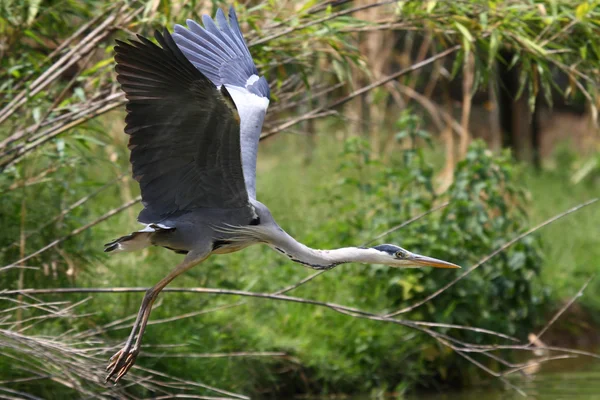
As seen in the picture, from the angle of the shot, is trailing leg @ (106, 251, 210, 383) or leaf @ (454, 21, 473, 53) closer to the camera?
trailing leg @ (106, 251, 210, 383)

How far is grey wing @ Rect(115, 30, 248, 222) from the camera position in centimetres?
393

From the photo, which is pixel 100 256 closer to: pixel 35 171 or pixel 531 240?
pixel 35 171

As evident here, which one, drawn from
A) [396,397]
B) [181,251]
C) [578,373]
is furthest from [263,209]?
[578,373]

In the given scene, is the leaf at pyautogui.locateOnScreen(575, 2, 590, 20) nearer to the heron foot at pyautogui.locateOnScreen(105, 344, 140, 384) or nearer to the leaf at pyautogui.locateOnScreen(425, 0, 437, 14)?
the leaf at pyautogui.locateOnScreen(425, 0, 437, 14)

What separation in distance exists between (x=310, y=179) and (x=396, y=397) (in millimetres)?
3251

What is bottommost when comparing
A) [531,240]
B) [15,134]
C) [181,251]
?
[531,240]

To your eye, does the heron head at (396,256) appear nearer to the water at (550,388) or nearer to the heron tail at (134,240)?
the heron tail at (134,240)

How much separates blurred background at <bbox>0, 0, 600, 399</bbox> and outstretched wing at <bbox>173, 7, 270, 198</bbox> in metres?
0.36

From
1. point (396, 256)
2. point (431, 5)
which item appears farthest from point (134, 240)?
point (431, 5)

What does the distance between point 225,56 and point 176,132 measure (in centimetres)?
120

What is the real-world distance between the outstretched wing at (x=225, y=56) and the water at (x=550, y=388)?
8.92ft

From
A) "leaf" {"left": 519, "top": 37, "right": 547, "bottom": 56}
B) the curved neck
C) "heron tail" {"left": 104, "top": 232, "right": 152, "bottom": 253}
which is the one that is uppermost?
"leaf" {"left": 519, "top": 37, "right": 547, "bottom": 56}

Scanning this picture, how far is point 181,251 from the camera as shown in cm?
471

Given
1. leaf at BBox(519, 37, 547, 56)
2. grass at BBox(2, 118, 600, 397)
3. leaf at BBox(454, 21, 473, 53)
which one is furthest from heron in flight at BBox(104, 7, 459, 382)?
leaf at BBox(519, 37, 547, 56)
